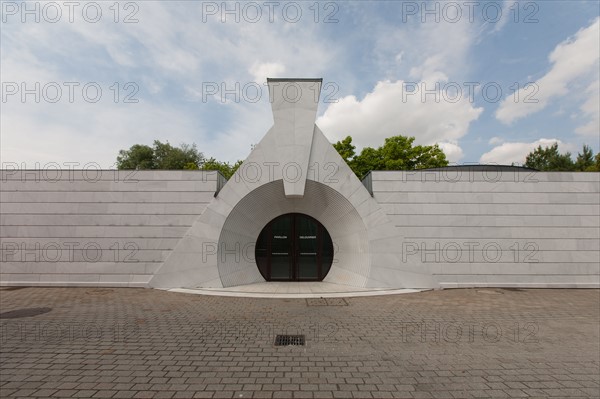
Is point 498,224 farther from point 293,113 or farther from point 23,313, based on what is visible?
point 23,313

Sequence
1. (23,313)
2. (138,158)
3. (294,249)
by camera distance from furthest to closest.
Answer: (138,158) < (294,249) < (23,313)

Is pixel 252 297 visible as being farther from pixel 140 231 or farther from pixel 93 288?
pixel 93 288

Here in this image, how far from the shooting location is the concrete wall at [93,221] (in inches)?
530

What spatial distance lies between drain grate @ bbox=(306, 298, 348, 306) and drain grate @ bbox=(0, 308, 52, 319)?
28.8 feet

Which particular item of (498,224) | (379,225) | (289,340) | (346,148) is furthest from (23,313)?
(346,148)

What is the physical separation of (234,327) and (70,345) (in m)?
3.68

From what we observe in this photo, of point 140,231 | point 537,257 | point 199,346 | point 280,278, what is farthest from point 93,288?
point 537,257

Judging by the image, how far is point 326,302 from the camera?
10688 mm

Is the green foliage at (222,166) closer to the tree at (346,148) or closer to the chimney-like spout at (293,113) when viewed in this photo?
the tree at (346,148)

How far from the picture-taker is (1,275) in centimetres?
1350

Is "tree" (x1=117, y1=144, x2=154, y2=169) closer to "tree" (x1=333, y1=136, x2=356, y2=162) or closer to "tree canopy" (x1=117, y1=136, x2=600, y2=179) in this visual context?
"tree canopy" (x1=117, y1=136, x2=600, y2=179)

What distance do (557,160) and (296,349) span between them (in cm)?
5994

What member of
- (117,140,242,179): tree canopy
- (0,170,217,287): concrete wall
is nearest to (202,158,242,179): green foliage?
(117,140,242,179): tree canopy

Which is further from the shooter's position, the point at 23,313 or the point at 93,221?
the point at 93,221
